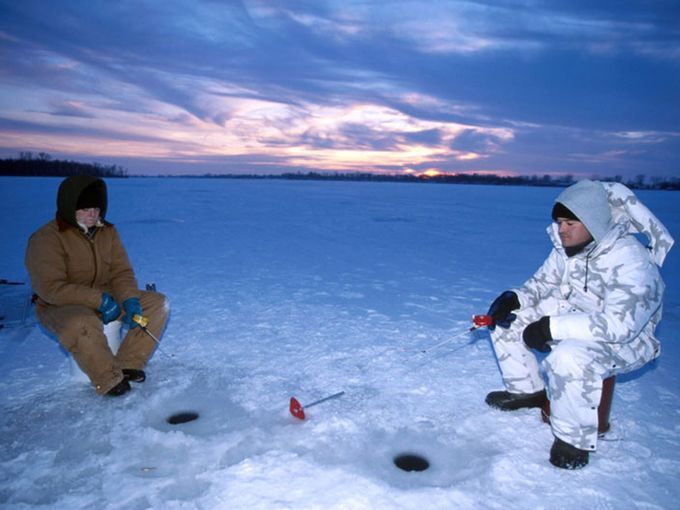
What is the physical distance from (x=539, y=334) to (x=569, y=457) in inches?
24.6

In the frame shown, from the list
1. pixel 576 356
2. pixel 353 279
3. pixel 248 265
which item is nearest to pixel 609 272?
pixel 576 356

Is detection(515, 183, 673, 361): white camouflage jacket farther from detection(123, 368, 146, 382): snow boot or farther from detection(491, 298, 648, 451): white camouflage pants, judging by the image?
detection(123, 368, 146, 382): snow boot

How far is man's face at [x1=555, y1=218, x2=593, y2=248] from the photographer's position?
2.40 m

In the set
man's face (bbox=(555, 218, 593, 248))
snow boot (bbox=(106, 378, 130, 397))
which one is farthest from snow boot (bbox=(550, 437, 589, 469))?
snow boot (bbox=(106, 378, 130, 397))

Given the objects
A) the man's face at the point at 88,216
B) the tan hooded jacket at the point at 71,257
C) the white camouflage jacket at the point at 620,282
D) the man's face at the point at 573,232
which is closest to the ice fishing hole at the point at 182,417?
the tan hooded jacket at the point at 71,257

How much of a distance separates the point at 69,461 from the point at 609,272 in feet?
9.83

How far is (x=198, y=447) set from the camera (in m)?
2.36

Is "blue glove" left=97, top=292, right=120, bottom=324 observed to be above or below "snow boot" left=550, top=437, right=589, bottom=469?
above

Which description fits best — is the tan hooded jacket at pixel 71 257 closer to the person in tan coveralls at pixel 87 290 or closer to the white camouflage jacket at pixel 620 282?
the person in tan coveralls at pixel 87 290

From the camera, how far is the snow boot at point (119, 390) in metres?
2.85

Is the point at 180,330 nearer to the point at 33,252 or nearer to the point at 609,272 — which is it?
the point at 33,252

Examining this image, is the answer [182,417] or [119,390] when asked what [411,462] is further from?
[119,390]

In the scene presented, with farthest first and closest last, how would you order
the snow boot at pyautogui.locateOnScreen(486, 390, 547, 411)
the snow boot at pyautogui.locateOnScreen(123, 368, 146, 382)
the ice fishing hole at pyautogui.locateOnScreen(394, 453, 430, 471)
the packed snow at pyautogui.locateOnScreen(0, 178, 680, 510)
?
the snow boot at pyautogui.locateOnScreen(123, 368, 146, 382) < the snow boot at pyautogui.locateOnScreen(486, 390, 547, 411) < the ice fishing hole at pyautogui.locateOnScreen(394, 453, 430, 471) < the packed snow at pyautogui.locateOnScreen(0, 178, 680, 510)

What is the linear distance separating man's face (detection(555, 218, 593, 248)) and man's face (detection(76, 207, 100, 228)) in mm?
3005
